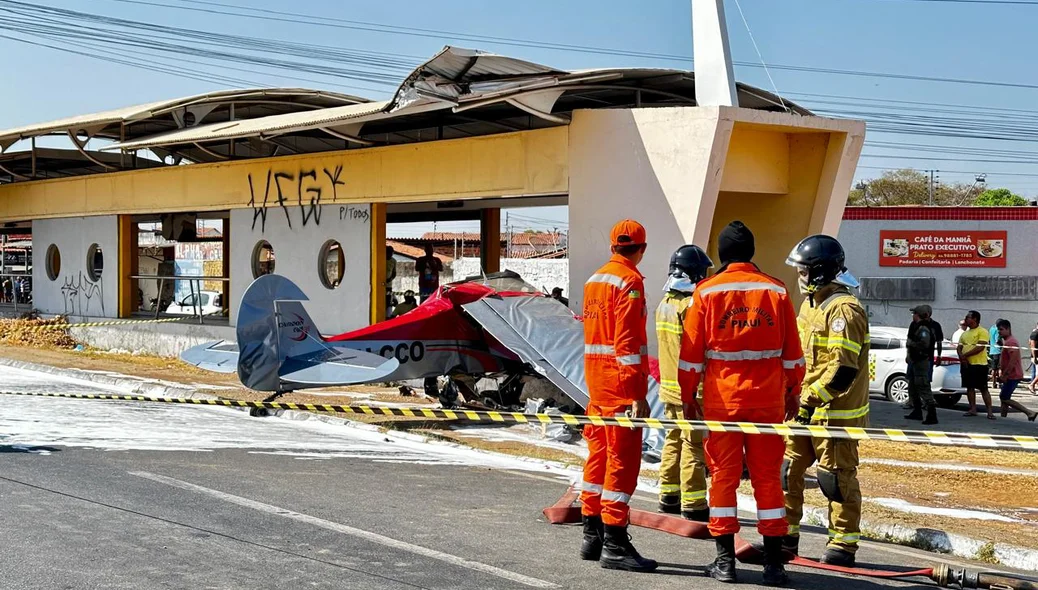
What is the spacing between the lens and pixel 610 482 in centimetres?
652

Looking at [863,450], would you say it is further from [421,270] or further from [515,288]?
[421,270]

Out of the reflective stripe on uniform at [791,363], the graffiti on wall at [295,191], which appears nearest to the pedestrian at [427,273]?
the graffiti on wall at [295,191]

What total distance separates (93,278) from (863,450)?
66.2 ft

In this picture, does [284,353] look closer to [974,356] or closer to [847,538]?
[847,538]

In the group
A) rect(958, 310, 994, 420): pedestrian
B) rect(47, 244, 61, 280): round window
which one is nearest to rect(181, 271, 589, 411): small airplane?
rect(958, 310, 994, 420): pedestrian

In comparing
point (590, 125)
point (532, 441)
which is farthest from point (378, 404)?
point (590, 125)

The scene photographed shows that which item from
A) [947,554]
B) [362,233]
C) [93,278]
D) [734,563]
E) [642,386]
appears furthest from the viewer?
[93,278]

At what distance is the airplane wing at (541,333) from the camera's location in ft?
40.0

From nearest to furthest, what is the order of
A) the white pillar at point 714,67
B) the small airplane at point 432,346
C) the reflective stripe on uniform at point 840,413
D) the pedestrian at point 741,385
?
the pedestrian at point 741,385 → the reflective stripe on uniform at point 840,413 → the small airplane at point 432,346 → the white pillar at point 714,67

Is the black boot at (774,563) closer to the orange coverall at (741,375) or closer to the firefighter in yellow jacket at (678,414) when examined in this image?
the orange coverall at (741,375)

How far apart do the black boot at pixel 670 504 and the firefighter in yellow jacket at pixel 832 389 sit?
50.6 inches

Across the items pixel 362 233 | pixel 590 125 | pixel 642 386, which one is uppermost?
pixel 590 125

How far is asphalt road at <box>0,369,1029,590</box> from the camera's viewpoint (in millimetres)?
6082

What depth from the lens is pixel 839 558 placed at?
6.66 metres
